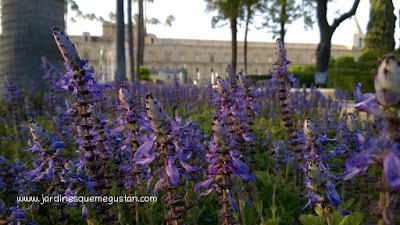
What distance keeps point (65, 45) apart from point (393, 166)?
1.86 m

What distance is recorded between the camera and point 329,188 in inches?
71.4

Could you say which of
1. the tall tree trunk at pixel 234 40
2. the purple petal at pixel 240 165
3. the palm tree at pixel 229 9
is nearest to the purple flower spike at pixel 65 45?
the purple petal at pixel 240 165

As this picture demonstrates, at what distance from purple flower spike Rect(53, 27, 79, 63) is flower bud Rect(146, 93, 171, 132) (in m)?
0.96

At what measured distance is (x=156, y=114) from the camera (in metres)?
1.35

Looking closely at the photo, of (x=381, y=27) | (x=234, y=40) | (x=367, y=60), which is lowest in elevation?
(x=367, y=60)

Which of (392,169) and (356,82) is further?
(356,82)

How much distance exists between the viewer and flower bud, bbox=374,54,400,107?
2.89 ft

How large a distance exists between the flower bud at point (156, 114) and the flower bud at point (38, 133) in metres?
1.09

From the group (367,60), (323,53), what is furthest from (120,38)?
(367,60)

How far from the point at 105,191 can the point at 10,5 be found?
29.8ft

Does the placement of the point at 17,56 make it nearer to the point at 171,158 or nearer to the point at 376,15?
the point at 171,158

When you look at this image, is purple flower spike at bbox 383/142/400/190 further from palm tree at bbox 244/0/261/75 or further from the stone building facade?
the stone building facade

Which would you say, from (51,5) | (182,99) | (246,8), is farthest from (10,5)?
(246,8)

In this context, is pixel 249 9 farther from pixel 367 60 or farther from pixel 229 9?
pixel 367 60
